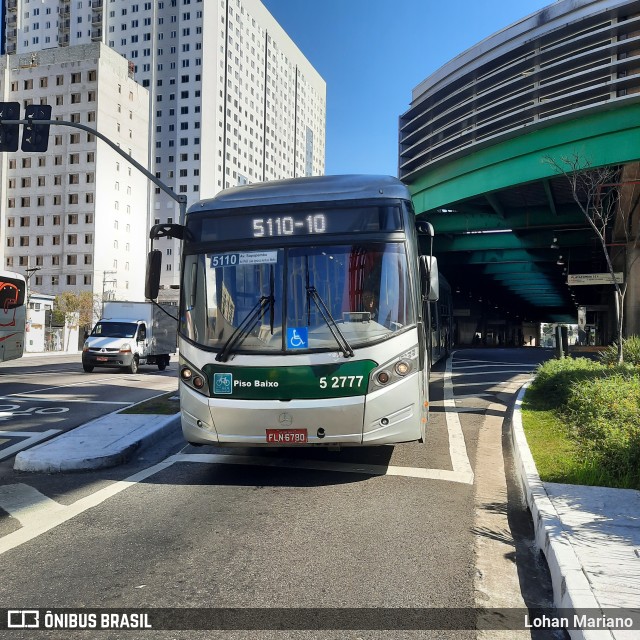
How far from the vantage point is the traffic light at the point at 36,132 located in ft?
44.2

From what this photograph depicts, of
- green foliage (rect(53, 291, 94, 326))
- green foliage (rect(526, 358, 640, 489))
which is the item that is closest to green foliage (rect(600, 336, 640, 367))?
green foliage (rect(526, 358, 640, 489))

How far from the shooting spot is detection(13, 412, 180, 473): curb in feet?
23.3

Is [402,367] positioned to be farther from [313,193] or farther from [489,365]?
[489,365]

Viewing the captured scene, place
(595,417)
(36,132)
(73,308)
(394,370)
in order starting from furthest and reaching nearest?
(73,308)
(36,132)
(595,417)
(394,370)

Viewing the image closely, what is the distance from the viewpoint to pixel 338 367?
6.11m

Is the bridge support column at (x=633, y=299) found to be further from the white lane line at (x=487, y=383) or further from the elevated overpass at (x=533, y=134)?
the white lane line at (x=487, y=383)

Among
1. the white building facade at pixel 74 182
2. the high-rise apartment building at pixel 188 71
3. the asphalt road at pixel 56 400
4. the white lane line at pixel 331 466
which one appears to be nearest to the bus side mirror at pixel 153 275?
the white lane line at pixel 331 466

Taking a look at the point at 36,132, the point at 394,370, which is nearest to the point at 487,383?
the point at 394,370

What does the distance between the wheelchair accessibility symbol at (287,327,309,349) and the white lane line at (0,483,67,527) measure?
107 inches

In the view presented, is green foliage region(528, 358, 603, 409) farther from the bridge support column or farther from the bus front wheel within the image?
the bus front wheel

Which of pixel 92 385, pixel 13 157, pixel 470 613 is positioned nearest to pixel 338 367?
pixel 470 613

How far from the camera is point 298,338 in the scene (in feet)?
20.6

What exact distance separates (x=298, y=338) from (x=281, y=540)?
2.23 metres

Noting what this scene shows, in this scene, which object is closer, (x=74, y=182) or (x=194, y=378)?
(x=194, y=378)
